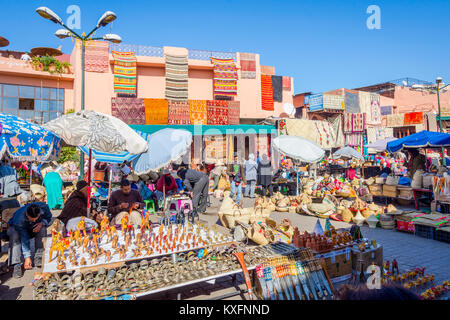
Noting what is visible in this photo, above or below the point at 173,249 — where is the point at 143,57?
above

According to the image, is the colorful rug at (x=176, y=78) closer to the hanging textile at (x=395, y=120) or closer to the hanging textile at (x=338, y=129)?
the hanging textile at (x=338, y=129)

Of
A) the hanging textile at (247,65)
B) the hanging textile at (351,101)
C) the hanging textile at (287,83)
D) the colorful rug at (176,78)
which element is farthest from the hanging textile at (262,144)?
the hanging textile at (351,101)

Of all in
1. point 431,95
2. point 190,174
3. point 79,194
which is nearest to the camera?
point 79,194

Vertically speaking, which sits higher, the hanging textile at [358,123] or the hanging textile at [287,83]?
the hanging textile at [287,83]

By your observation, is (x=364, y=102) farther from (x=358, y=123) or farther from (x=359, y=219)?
(x=359, y=219)

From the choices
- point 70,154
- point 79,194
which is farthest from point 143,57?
point 79,194

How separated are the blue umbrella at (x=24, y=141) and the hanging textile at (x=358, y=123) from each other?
20.9 meters

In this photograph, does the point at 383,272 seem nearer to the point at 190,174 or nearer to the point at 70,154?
the point at 190,174

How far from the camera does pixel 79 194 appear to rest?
4590 mm

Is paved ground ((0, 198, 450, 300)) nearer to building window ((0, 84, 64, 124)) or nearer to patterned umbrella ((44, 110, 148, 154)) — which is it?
patterned umbrella ((44, 110, 148, 154))

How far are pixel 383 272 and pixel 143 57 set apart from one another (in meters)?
16.7

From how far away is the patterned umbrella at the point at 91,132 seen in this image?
12.4 ft
